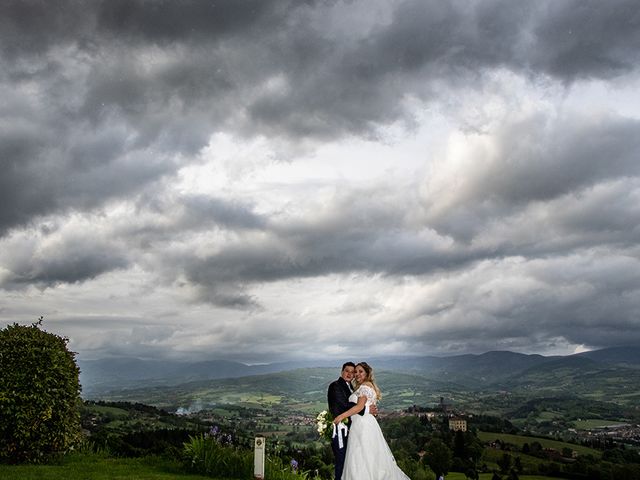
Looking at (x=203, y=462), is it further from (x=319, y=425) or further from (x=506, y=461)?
→ (x=506, y=461)

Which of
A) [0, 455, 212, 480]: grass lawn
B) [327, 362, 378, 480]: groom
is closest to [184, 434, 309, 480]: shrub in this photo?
[0, 455, 212, 480]: grass lawn

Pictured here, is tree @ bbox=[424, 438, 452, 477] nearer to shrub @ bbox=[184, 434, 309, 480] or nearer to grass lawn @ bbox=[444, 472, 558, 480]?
grass lawn @ bbox=[444, 472, 558, 480]

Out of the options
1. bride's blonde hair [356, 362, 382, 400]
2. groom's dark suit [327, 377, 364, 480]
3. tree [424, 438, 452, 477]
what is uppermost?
bride's blonde hair [356, 362, 382, 400]

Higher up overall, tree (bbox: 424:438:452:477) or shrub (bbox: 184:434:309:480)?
shrub (bbox: 184:434:309:480)

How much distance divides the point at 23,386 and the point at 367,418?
10.4 metres

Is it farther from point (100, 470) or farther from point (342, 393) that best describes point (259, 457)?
point (100, 470)

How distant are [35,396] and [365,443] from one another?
9.95 metres

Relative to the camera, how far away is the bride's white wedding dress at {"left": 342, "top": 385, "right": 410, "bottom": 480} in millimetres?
13828

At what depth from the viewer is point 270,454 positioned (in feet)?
68.7

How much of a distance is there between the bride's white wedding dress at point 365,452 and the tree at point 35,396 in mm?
9241

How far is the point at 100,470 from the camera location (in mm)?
17672

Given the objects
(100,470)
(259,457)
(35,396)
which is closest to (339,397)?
(259,457)

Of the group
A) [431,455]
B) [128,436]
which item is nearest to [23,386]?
[128,436]

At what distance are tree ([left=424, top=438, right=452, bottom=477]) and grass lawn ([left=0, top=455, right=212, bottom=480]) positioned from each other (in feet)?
120
